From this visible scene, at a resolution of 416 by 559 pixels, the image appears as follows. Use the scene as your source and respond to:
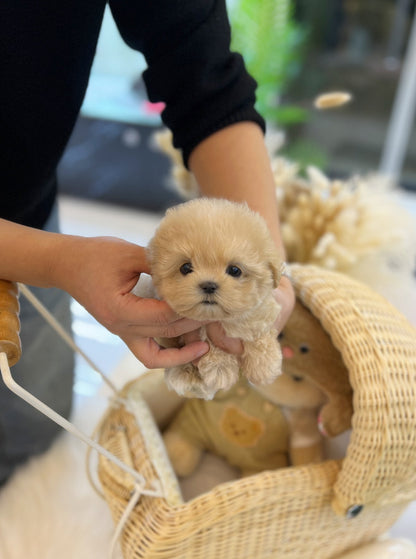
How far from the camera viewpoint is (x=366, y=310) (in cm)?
65

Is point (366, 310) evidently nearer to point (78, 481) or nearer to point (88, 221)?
point (78, 481)

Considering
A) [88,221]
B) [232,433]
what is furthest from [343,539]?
[88,221]

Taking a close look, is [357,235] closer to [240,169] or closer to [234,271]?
[240,169]

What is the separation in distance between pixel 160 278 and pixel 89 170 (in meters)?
1.30

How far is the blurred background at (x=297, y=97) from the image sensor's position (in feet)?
4.85

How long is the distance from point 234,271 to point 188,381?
144 mm

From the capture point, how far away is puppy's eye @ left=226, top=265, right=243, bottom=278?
43 cm

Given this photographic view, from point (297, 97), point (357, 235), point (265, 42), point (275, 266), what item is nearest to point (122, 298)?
point (275, 266)

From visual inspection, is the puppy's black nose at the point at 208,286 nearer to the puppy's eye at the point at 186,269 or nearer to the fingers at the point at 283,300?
the puppy's eye at the point at 186,269

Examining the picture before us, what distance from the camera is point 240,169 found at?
0.68 metres

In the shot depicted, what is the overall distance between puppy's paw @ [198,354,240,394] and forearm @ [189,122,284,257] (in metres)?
0.21

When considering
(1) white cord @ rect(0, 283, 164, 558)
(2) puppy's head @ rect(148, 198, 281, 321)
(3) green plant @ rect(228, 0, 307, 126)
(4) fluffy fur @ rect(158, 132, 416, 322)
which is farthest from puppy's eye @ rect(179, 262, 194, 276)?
(3) green plant @ rect(228, 0, 307, 126)

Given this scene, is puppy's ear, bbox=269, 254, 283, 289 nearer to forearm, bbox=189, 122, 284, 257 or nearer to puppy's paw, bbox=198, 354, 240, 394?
puppy's paw, bbox=198, 354, 240, 394

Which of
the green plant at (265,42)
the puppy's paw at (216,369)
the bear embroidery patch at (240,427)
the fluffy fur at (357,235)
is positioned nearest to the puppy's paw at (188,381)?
the puppy's paw at (216,369)
